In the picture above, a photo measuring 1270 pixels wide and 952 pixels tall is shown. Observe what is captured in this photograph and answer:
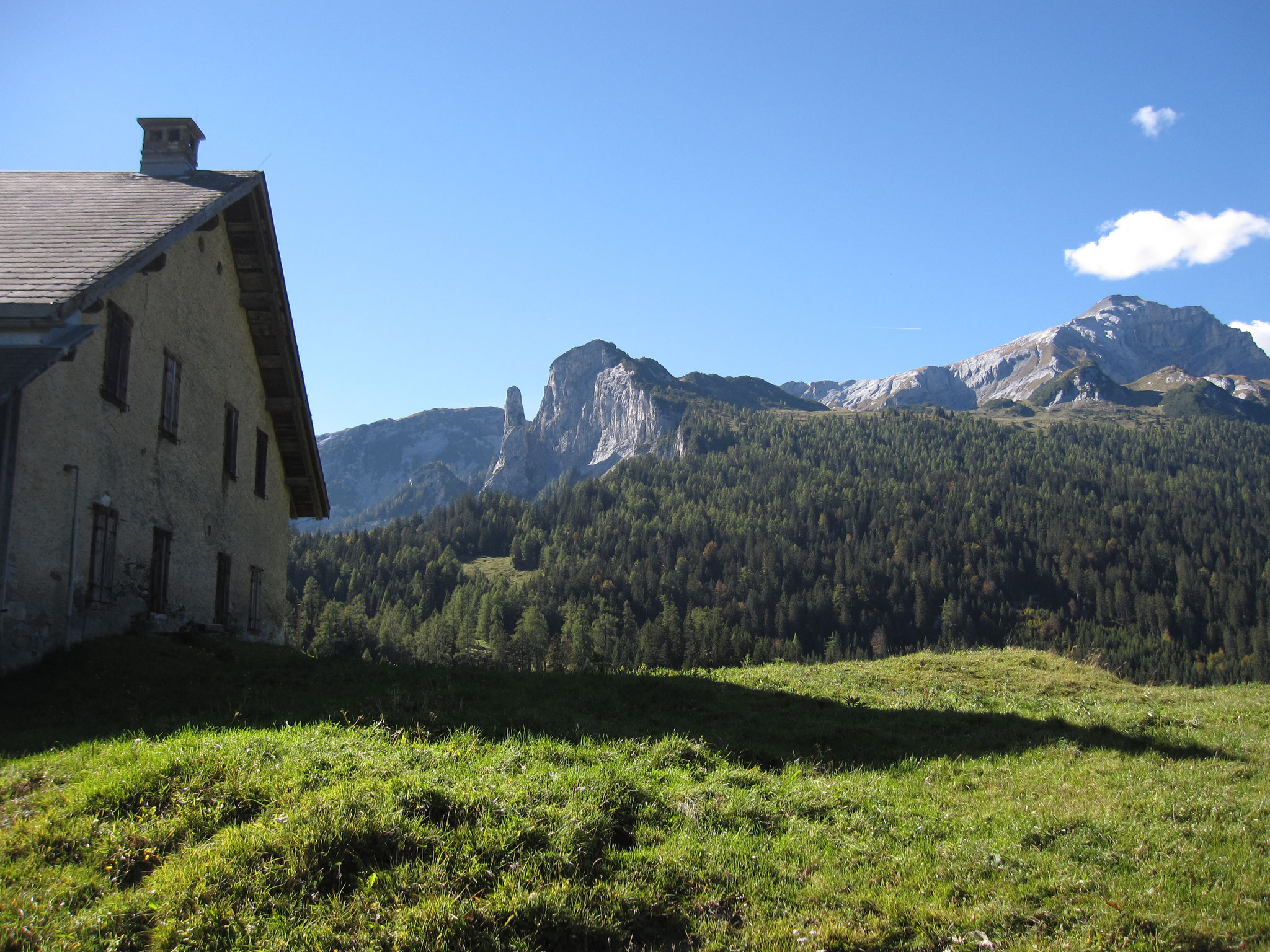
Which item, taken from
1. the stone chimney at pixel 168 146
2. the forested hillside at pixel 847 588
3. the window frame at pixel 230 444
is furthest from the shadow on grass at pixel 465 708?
the forested hillside at pixel 847 588

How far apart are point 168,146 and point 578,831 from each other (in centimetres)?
2169

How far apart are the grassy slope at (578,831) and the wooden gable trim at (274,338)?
12816 mm

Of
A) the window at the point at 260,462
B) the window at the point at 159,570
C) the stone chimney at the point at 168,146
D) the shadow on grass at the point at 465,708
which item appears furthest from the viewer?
the window at the point at 260,462

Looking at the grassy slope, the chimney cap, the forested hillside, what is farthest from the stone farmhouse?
the forested hillside

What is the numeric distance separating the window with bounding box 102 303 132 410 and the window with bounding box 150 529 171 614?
134 inches

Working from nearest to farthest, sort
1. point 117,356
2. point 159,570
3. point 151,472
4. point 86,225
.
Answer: point 86,225 → point 117,356 → point 151,472 → point 159,570

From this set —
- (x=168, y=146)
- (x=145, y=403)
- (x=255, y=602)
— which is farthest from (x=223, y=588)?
(x=168, y=146)

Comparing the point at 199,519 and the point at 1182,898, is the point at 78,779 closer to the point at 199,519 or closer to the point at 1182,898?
the point at 1182,898

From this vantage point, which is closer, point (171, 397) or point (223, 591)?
point (171, 397)

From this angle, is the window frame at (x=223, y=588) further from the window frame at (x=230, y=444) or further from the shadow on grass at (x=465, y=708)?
the shadow on grass at (x=465, y=708)

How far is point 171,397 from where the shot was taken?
59.7 ft

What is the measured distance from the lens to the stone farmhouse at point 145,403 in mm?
12883

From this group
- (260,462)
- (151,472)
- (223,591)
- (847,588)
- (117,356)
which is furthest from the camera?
(847,588)

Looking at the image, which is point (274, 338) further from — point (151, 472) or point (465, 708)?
point (465, 708)
